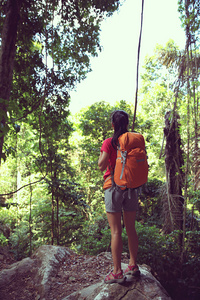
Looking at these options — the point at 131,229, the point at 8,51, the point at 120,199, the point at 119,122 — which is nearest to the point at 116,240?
the point at 131,229

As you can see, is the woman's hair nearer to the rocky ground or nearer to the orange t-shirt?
the orange t-shirt

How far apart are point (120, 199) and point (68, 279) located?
6.09 feet

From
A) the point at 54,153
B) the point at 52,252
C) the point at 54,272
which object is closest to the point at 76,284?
the point at 54,272

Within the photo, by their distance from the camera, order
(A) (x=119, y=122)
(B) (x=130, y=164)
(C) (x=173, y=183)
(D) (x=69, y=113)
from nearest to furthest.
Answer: (B) (x=130, y=164)
(A) (x=119, y=122)
(D) (x=69, y=113)
(C) (x=173, y=183)

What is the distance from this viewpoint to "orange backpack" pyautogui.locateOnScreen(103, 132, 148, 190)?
200 centimetres

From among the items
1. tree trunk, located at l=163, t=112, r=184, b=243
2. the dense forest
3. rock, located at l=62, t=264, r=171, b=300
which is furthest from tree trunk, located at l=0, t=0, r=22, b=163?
tree trunk, located at l=163, t=112, r=184, b=243

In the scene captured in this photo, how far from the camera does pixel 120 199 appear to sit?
2.05m

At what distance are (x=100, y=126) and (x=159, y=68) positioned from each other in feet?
29.0

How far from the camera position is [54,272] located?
127 inches

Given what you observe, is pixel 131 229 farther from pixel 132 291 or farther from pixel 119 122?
pixel 119 122

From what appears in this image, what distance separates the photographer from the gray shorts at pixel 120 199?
2.04 m

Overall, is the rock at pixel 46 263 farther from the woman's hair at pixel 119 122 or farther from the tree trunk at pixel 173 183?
the tree trunk at pixel 173 183


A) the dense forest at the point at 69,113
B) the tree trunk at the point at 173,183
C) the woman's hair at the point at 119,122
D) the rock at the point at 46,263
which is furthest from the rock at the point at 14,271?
the tree trunk at the point at 173,183

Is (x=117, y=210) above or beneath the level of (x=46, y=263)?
above
